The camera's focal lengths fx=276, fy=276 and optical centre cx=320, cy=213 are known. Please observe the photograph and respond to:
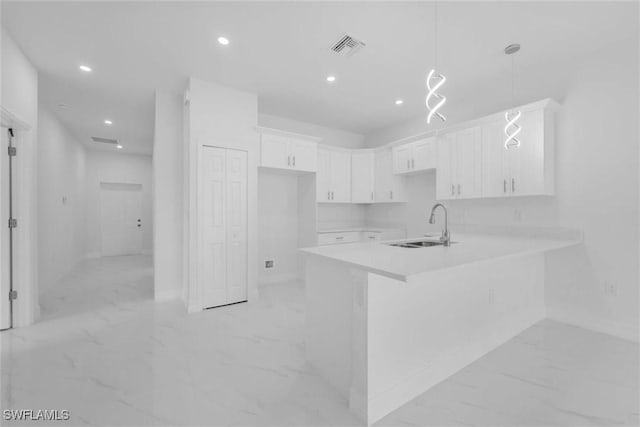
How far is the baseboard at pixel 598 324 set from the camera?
102 inches

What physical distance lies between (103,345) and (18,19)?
114 inches

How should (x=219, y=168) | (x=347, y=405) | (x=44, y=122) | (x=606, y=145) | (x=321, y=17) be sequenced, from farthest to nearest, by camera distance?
(x=44, y=122), (x=219, y=168), (x=606, y=145), (x=321, y=17), (x=347, y=405)

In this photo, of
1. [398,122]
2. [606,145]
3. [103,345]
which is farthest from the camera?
[398,122]

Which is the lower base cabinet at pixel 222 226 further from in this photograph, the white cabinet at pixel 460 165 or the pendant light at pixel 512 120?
the pendant light at pixel 512 120

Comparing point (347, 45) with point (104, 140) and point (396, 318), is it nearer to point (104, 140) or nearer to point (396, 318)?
point (396, 318)

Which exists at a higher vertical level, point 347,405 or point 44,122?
point 44,122

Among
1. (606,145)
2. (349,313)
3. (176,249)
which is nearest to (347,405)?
(349,313)

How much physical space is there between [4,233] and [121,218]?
18.1ft

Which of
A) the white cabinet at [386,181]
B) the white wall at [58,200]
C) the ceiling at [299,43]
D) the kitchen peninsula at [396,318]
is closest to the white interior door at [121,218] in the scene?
the white wall at [58,200]

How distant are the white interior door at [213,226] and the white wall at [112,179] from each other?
5.84 meters

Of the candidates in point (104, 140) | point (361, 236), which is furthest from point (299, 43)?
point (104, 140)

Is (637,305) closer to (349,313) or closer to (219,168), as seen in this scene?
(349,313)

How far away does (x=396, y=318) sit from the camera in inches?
68.4

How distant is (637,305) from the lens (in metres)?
2.58
